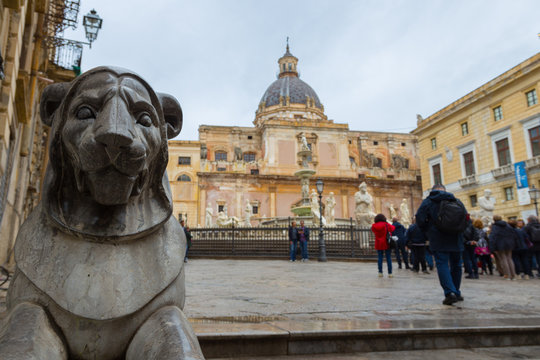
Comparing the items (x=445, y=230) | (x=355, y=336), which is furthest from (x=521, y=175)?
(x=355, y=336)

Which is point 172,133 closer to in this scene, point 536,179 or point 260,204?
point 536,179

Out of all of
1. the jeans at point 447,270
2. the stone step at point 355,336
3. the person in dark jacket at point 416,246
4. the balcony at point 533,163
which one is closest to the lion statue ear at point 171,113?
the stone step at point 355,336

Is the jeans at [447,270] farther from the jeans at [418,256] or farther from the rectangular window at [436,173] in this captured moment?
the rectangular window at [436,173]

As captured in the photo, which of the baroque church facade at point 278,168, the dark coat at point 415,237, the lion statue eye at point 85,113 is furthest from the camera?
the baroque church facade at point 278,168

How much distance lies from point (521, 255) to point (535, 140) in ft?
56.8

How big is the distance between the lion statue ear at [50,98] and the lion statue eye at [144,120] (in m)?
0.39

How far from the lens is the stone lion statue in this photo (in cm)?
127

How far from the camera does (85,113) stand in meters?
1.37

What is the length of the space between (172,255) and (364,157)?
1730 inches

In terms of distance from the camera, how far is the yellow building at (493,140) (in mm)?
22781

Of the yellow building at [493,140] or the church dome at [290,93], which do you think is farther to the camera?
the church dome at [290,93]

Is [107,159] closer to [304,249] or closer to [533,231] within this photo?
[533,231]

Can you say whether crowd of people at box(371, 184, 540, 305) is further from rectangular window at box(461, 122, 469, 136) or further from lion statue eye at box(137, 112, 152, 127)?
rectangular window at box(461, 122, 469, 136)

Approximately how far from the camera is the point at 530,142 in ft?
75.0
